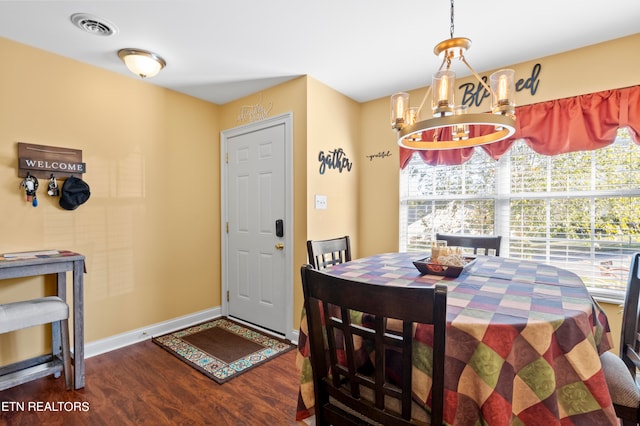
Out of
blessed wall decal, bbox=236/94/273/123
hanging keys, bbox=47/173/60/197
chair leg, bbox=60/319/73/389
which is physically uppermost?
blessed wall decal, bbox=236/94/273/123

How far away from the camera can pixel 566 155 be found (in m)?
2.46

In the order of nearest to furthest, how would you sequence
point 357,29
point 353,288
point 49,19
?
point 353,288 < point 49,19 < point 357,29

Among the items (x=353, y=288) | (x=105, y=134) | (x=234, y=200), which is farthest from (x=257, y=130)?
(x=353, y=288)

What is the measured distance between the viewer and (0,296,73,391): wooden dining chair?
177 cm

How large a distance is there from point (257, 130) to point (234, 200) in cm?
80

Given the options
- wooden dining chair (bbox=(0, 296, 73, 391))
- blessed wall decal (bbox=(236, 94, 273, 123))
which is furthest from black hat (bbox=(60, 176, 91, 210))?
blessed wall decal (bbox=(236, 94, 273, 123))

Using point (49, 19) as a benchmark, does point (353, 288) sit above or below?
Answer: below

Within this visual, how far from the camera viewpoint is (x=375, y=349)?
0.94 metres

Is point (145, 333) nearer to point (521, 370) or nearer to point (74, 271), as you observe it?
point (74, 271)

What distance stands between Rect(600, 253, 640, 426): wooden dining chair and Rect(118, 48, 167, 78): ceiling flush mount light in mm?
3213

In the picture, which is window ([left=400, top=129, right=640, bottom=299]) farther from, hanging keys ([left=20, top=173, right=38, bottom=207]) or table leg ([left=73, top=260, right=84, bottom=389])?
hanging keys ([left=20, top=173, right=38, bottom=207])

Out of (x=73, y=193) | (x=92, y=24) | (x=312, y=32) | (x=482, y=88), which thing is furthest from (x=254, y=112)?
(x=482, y=88)

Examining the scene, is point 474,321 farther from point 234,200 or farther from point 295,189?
point 234,200

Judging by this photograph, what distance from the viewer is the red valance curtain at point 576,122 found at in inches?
84.5
